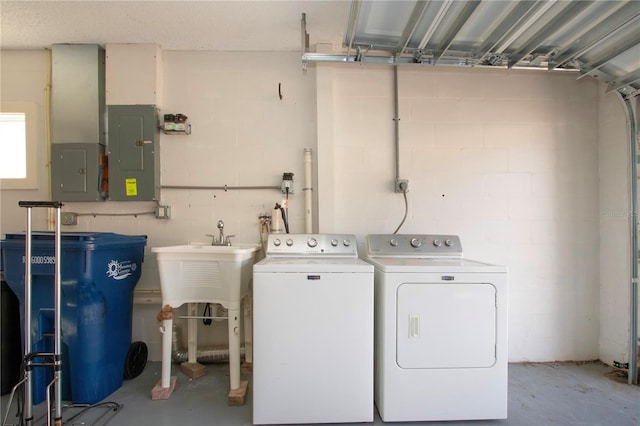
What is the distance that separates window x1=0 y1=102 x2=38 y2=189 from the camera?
2.37 meters

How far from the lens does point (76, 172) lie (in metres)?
2.27

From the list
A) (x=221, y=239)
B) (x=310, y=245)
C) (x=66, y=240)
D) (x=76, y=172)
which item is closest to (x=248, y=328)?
(x=221, y=239)

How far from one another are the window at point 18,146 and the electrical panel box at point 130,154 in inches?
28.5

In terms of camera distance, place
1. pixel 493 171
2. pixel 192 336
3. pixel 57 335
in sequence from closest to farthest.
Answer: pixel 57 335
pixel 192 336
pixel 493 171

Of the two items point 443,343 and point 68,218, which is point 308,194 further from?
point 68,218

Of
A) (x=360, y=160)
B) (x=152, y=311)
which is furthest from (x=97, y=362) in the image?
(x=360, y=160)

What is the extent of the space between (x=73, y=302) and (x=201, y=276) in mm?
762

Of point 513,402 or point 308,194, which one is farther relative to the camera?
point 308,194

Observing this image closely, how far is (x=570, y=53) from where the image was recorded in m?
1.97

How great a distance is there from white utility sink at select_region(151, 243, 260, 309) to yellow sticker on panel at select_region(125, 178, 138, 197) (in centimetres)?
76

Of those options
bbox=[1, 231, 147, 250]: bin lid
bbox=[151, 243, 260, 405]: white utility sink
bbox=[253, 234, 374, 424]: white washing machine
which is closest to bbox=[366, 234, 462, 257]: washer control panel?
bbox=[253, 234, 374, 424]: white washing machine

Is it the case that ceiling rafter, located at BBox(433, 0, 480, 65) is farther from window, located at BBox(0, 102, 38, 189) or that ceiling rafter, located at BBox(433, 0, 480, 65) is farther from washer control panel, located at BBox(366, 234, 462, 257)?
window, located at BBox(0, 102, 38, 189)

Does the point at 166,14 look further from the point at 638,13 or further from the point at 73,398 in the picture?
the point at 638,13

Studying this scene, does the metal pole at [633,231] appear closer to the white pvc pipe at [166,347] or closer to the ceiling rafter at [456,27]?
the ceiling rafter at [456,27]
